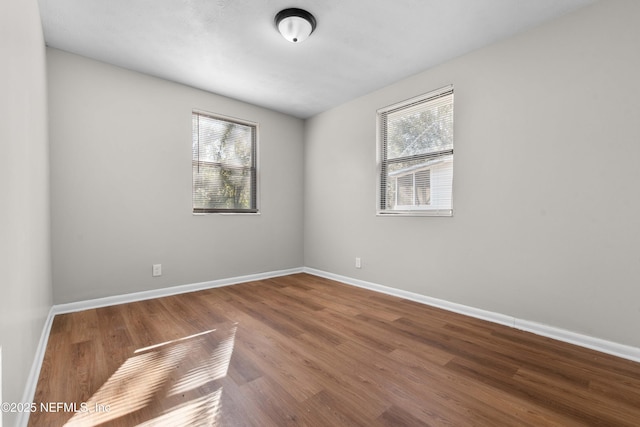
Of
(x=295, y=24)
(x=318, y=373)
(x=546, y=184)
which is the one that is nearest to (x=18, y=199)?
(x=318, y=373)

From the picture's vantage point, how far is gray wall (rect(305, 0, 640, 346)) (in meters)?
1.95

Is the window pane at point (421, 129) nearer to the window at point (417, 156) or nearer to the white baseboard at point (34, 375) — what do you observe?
the window at point (417, 156)

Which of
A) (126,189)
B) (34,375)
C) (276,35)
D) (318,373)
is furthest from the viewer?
(126,189)

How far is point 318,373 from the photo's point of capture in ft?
5.54

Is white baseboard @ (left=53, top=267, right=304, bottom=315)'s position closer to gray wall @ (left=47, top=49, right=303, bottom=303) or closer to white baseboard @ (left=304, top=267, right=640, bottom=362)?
gray wall @ (left=47, top=49, right=303, bottom=303)

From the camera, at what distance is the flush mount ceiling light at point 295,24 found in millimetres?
2166

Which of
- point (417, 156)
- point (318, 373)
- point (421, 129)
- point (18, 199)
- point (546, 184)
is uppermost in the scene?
point (421, 129)

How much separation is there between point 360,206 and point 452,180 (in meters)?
1.25

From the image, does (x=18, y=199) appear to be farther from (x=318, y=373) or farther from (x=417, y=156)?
(x=417, y=156)

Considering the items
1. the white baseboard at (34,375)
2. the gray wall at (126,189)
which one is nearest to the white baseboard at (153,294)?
the gray wall at (126,189)

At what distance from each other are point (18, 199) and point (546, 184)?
3.38 metres

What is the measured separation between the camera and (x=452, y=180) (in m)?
2.84

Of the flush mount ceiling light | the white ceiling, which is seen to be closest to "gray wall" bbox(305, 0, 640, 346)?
the white ceiling

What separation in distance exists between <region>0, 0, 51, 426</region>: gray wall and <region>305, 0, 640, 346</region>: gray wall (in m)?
3.06
